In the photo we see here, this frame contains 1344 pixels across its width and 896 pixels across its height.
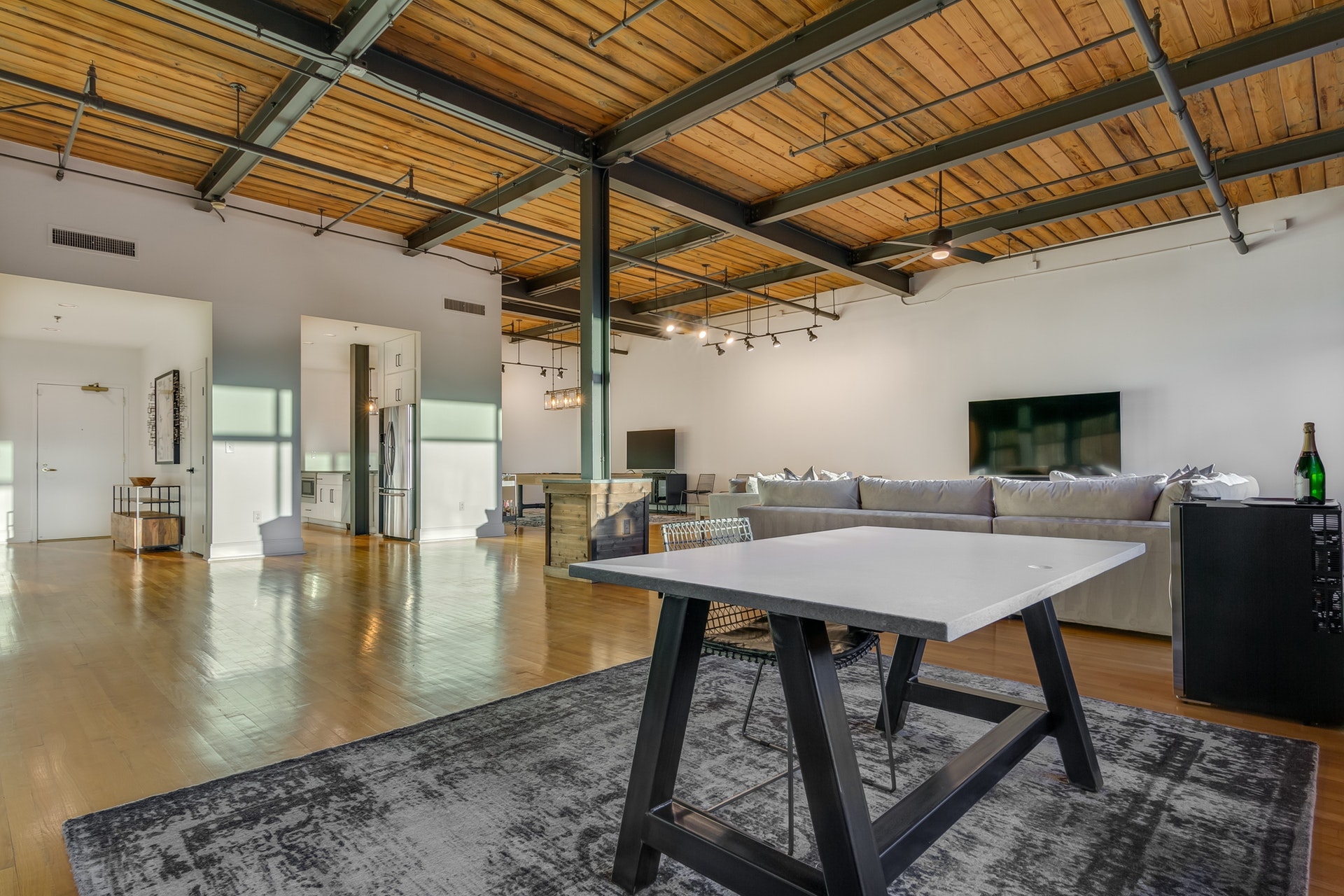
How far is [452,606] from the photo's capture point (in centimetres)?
489

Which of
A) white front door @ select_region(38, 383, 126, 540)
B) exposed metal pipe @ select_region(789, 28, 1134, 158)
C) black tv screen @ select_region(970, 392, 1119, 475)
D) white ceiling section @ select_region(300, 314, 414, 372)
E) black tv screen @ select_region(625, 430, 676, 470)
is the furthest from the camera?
black tv screen @ select_region(625, 430, 676, 470)

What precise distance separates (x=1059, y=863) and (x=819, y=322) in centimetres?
1034

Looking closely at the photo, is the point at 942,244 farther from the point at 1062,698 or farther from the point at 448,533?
the point at 448,533

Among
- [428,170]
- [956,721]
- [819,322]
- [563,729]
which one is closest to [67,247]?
[428,170]

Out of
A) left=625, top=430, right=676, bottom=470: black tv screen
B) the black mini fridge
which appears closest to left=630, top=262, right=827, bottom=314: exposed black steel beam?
left=625, top=430, right=676, bottom=470: black tv screen

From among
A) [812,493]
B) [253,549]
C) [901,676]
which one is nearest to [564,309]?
[253,549]

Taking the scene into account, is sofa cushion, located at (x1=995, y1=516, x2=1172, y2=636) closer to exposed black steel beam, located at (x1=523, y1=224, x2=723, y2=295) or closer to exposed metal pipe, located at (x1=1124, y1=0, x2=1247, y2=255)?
exposed metal pipe, located at (x1=1124, y1=0, x2=1247, y2=255)

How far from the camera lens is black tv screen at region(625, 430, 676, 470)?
1358 centimetres

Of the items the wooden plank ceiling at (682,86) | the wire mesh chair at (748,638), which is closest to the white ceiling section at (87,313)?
the wooden plank ceiling at (682,86)

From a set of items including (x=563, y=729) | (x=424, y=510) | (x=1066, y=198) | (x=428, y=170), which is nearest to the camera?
(x=563, y=729)

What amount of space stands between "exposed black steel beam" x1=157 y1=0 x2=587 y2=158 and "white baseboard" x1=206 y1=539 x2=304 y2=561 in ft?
17.1

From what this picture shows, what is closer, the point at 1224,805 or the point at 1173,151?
the point at 1224,805

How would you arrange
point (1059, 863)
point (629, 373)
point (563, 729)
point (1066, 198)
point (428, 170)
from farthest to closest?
point (629, 373), point (1066, 198), point (428, 170), point (563, 729), point (1059, 863)

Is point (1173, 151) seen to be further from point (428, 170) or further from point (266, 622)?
point (266, 622)
